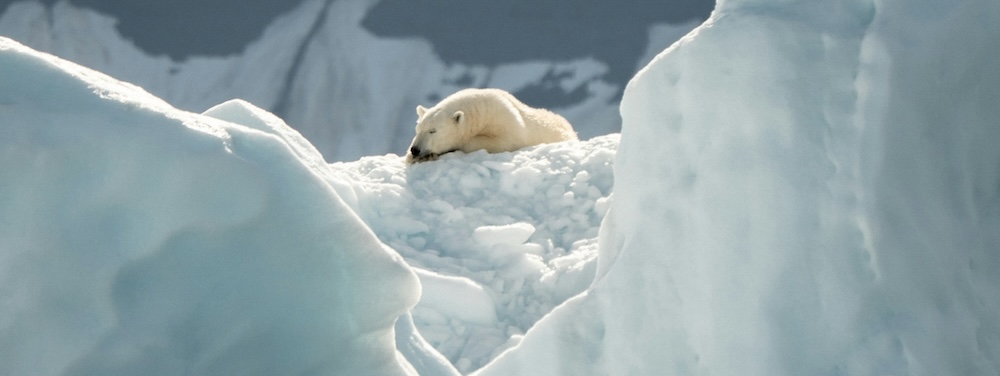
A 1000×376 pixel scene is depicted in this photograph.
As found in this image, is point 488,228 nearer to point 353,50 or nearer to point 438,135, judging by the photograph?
point 438,135

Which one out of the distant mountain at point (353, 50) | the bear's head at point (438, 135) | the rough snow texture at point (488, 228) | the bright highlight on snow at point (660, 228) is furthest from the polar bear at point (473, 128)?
the distant mountain at point (353, 50)

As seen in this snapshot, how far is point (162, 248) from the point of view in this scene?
168 cm

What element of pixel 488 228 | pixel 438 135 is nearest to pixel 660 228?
pixel 488 228

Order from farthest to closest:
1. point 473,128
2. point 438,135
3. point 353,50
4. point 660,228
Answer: point 353,50 < point 473,128 < point 438,135 < point 660,228

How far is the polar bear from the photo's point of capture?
6.59 metres

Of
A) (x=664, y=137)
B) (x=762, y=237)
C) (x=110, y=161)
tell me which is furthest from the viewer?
(x=664, y=137)

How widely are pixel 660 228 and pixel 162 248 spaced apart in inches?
43.9

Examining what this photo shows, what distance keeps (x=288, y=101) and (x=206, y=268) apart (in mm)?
16813

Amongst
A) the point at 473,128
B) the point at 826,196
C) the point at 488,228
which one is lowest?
the point at 473,128

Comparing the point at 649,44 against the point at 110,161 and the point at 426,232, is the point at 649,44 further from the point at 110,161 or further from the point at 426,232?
the point at 110,161

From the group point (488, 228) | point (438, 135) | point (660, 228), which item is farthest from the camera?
point (438, 135)

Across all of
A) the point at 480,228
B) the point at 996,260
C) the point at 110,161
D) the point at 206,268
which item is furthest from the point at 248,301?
the point at 480,228

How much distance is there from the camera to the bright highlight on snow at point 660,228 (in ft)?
5.36

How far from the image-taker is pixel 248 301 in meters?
1.75
